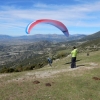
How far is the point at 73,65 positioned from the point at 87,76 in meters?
6.36

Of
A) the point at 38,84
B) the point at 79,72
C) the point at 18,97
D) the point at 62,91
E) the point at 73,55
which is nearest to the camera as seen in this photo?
the point at 18,97

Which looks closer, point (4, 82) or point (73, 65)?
point (4, 82)

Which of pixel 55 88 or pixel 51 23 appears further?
pixel 51 23

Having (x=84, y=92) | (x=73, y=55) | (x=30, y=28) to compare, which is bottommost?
(x=84, y=92)

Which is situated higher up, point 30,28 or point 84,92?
point 30,28

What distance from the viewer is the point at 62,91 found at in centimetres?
2195

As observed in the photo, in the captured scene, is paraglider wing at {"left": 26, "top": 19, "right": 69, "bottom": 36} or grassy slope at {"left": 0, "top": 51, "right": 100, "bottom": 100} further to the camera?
paraglider wing at {"left": 26, "top": 19, "right": 69, "bottom": 36}

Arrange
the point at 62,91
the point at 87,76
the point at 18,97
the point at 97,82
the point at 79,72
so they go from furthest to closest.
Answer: the point at 79,72
the point at 87,76
the point at 97,82
the point at 62,91
the point at 18,97

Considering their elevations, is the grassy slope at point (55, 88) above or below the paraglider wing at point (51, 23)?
below

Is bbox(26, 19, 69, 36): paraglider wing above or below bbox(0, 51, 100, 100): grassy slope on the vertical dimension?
above

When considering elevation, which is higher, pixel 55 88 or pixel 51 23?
pixel 51 23

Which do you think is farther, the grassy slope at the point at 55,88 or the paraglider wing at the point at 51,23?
the paraglider wing at the point at 51,23

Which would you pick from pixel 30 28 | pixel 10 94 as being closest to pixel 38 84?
pixel 10 94

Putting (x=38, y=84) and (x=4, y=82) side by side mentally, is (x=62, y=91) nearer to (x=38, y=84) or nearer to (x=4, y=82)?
(x=38, y=84)
